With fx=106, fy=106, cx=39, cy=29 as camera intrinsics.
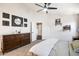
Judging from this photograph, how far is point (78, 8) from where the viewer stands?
1979 mm

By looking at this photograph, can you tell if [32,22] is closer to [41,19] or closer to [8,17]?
[41,19]

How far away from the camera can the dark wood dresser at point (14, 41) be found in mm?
1936

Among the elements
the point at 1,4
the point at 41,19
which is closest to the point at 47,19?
the point at 41,19

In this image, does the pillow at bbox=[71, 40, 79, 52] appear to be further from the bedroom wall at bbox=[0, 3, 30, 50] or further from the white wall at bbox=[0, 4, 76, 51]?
the bedroom wall at bbox=[0, 3, 30, 50]

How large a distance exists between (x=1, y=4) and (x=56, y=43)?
1276mm

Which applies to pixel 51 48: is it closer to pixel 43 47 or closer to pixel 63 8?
pixel 43 47

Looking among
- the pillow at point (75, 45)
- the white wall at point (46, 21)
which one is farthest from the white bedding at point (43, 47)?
the pillow at point (75, 45)

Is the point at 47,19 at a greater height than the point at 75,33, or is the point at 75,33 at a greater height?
the point at 47,19

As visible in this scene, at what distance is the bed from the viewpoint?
1.97 metres

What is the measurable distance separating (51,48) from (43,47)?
0.16 metres

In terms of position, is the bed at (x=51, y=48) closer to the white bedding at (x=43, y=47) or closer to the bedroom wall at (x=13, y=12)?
the white bedding at (x=43, y=47)

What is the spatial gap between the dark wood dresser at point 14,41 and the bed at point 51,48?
0.78 ft

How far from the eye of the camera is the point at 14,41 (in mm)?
2061

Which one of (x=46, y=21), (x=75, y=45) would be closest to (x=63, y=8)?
(x=46, y=21)
